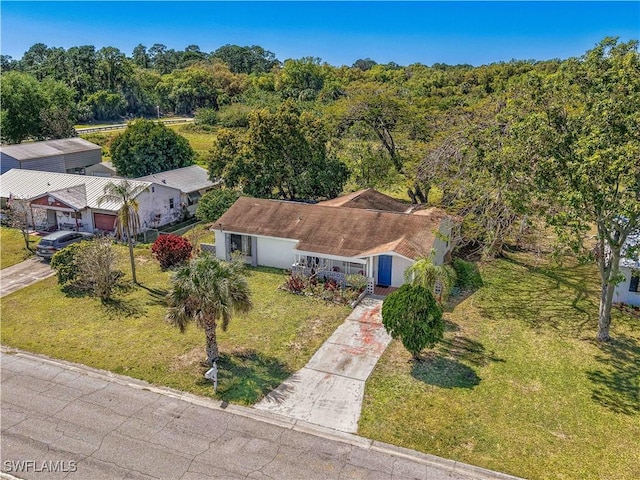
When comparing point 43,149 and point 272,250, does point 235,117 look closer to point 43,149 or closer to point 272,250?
point 43,149

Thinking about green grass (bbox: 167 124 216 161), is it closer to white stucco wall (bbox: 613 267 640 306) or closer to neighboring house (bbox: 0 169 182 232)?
neighboring house (bbox: 0 169 182 232)

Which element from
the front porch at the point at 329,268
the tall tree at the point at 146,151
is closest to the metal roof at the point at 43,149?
the tall tree at the point at 146,151

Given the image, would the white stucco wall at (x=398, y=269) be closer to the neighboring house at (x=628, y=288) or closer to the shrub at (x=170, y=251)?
the neighboring house at (x=628, y=288)

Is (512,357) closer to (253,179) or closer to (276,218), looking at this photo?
(276,218)

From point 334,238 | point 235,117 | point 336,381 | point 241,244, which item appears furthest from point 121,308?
point 235,117

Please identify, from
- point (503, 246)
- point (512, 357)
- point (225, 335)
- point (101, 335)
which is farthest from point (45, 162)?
point (512, 357)
